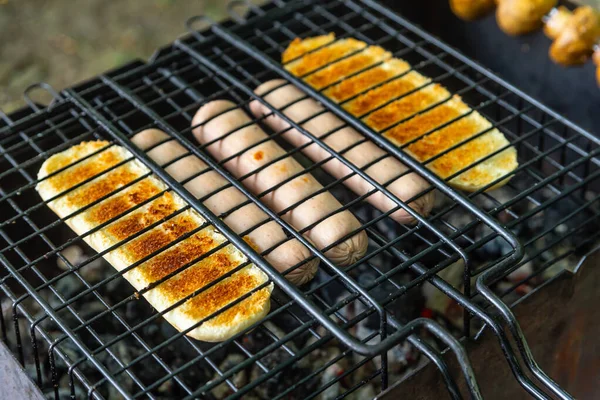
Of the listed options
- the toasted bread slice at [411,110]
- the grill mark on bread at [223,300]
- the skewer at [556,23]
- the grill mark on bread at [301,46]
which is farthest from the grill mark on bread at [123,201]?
the skewer at [556,23]

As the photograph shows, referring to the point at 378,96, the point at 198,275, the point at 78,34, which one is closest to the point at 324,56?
the point at 378,96

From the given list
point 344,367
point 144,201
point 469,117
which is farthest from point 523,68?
point 144,201

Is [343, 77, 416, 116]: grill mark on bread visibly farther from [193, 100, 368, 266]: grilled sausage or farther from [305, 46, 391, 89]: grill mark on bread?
[193, 100, 368, 266]: grilled sausage

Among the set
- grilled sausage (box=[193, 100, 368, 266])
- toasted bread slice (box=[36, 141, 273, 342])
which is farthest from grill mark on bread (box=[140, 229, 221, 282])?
grilled sausage (box=[193, 100, 368, 266])

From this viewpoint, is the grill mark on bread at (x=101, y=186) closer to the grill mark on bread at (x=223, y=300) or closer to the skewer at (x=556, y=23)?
the grill mark on bread at (x=223, y=300)

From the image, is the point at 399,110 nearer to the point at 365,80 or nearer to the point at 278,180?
the point at 365,80

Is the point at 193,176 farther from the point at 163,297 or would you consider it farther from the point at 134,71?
the point at 134,71
